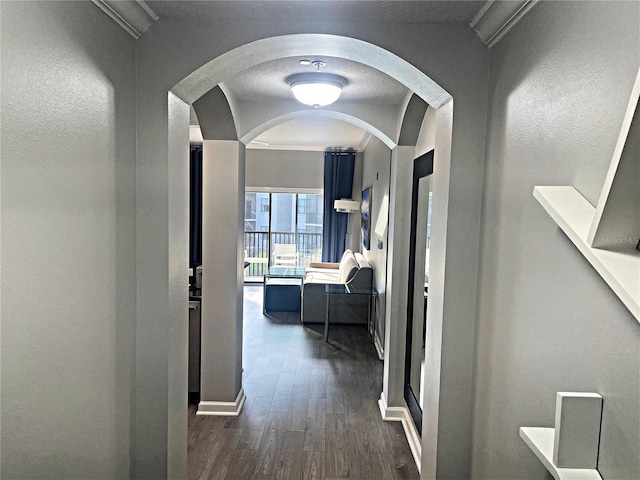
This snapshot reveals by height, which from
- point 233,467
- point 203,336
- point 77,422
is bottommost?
point 233,467

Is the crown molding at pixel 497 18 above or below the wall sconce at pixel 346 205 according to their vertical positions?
above

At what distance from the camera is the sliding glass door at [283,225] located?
30.9 feet

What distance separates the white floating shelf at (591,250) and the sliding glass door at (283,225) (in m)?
8.22

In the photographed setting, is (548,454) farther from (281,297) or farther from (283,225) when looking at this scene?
(283,225)

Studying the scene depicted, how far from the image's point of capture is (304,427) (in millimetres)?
3486

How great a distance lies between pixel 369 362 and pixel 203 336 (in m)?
2.04

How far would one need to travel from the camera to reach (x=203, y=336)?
3633 millimetres

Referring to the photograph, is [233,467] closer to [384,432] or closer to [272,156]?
[384,432]

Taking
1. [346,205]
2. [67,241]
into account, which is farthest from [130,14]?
[346,205]

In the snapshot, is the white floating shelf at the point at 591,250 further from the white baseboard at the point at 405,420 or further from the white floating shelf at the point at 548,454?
the white baseboard at the point at 405,420

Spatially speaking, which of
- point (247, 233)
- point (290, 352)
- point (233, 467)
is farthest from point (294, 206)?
point (233, 467)

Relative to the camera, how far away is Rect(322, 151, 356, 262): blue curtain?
8547 millimetres

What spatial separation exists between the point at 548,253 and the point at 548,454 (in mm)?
542

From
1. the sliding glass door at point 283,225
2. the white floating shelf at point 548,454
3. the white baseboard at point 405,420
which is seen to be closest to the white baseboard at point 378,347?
the white baseboard at point 405,420
